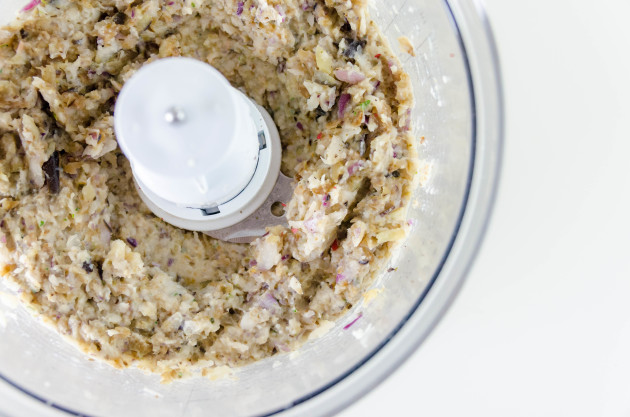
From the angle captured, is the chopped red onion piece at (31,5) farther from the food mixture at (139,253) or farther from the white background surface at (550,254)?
the white background surface at (550,254)

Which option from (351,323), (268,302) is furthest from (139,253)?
(351,323)

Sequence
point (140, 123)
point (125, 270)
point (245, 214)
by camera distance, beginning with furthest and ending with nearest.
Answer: point (245, 214) < point (125, 270) < point (140, 123)

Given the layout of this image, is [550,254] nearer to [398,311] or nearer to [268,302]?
[398,311]

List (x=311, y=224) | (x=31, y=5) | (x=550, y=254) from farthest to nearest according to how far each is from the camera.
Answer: (x=550, y=254) < (x=31, y=5) < (x=311, y=224)

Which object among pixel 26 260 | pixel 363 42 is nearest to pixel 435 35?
pixel 363 42

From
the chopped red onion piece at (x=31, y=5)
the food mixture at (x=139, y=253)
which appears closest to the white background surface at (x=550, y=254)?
the food mixture at (x=139, y=253)

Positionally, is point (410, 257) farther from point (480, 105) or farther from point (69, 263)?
point (69, 263)
